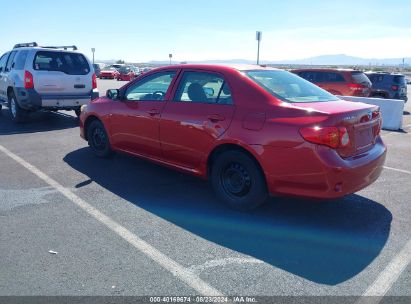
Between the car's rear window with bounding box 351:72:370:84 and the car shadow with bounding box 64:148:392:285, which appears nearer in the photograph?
the car shadow with bounding box 64:148:392:285

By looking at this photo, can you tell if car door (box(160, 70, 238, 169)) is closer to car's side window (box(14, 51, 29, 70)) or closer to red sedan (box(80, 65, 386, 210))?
red sedan (box(80, 65, 386, 210))

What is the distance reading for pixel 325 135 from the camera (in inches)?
147

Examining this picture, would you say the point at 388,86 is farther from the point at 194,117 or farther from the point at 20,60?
the point at 194,117

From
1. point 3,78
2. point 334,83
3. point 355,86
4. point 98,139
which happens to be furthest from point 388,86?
point 3,78

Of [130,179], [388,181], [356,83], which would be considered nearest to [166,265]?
[130,179]

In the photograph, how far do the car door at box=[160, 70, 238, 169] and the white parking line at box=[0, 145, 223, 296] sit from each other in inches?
49.0

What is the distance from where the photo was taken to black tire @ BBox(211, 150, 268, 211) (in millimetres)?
4223

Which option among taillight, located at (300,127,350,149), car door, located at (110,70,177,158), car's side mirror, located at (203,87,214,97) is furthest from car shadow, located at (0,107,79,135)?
taillight, located at (300,127,350,149)

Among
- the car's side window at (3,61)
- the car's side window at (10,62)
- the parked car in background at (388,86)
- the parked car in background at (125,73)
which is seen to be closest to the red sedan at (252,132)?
the car's side window at (10,62)

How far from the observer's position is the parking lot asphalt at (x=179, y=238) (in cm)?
302

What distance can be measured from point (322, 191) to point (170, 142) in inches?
81.4

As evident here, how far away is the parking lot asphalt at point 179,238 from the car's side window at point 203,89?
1223mm

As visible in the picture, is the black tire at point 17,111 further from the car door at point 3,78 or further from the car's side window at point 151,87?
the car's side window at point 151,87

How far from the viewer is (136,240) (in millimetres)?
3695
